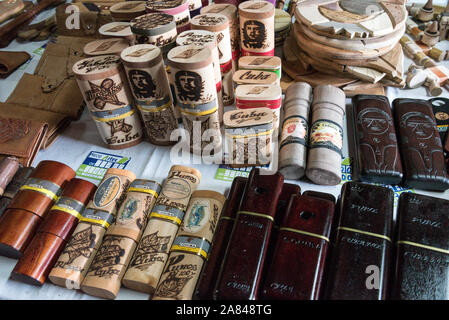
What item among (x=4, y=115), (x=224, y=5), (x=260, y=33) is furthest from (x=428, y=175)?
(x=4, y=115)

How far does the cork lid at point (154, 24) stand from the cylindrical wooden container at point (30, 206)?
0.66 meters

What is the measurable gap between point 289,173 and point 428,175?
1.74 ft

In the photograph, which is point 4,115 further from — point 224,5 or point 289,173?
point 289,173

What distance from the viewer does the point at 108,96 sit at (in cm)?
146

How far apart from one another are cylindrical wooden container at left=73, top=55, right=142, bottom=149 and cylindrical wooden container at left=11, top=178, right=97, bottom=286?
340 mm

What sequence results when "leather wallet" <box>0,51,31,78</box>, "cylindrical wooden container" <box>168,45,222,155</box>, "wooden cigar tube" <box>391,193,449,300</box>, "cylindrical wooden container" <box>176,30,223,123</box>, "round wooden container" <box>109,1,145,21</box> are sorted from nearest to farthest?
"wooden cigar tube" <box>391,193,449,300</box> < "cylindrical wooden container" <box>168,45,222,155</box> < "cylindrical wooden container" <box>176,30,223,123</box> < "round wooden container" <box>109,1,145,21</box> < "leather wallet" <box>0,51,31,78</box>

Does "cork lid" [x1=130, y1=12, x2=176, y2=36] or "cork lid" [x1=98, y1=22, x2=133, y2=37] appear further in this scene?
"cork lid" [x1=98, y1=22, x2=133, y2=37]

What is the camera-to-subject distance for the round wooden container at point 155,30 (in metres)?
1.47

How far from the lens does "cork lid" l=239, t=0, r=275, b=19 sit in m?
1.60

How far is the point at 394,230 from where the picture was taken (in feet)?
3.60

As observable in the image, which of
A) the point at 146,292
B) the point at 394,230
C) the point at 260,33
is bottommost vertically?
the point at 146,292

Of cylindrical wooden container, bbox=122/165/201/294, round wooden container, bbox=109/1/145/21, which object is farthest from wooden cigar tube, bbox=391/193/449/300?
round wooden container, bbox=109/1/145/21

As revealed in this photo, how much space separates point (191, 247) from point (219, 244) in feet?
0.31

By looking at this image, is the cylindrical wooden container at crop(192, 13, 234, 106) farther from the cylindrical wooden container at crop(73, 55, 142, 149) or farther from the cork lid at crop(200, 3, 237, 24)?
the cylindrical wooden container at crop(73, 55, 142, 149)
